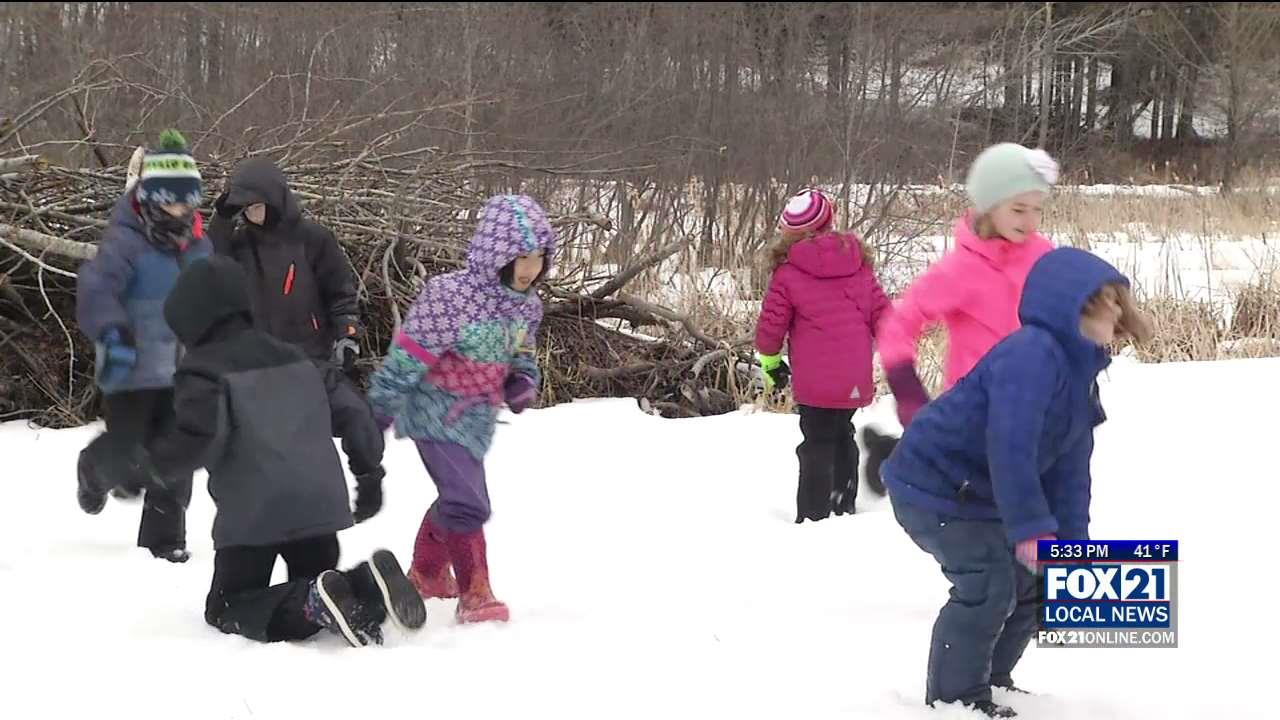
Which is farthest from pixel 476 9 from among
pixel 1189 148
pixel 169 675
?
pixel 1189 148

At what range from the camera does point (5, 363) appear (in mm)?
6992

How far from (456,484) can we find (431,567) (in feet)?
1.20

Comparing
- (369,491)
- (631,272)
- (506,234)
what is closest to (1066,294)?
(506,234)

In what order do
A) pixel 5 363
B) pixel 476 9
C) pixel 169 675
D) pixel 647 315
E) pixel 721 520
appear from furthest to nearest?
pixel 476 9 → pixel 647 315 → pixel 5 363 → pixel 721 520 → pixel 169 675

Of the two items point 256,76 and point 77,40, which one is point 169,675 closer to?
point 256,76

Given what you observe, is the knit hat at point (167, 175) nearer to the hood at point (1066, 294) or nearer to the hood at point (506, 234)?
the hood at point (506, 234)

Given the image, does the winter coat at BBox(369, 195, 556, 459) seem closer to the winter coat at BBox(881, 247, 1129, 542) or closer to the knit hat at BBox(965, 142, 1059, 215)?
the knit hat at BBox(965, 142, 1059, 215)

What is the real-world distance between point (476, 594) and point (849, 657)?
1078 millimetres

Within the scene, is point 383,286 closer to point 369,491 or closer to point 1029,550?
point 369,491

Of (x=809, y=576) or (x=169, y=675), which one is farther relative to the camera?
(x=809, y=576)

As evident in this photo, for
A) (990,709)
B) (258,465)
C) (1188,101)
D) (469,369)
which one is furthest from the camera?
(1188,101)

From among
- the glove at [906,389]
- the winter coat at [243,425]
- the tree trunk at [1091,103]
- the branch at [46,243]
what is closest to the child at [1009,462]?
the glove at [906,389]

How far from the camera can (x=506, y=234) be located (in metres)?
3.81

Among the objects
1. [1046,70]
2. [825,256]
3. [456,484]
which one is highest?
[1046,70]
